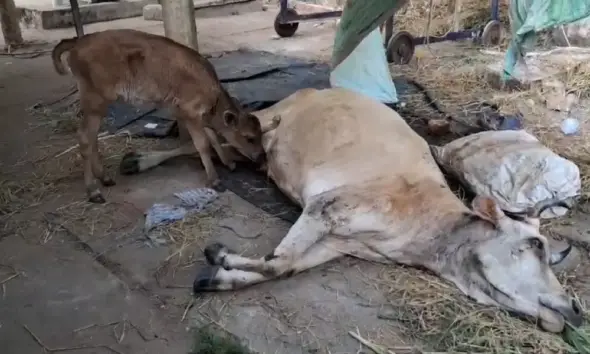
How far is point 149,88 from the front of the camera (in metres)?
4.22

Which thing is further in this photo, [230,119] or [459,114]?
[459,114]

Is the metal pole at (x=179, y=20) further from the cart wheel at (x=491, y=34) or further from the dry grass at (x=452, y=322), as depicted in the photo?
the cart wheel at (x=491, y=34)

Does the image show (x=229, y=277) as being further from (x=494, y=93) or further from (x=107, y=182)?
(x=494, y=93)

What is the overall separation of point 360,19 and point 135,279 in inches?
97.3

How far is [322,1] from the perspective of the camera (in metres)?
10.5

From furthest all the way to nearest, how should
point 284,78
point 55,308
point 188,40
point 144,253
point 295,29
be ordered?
point 295,29 → point 284,78 → point 188,40 → point 144,253 → point 55,308

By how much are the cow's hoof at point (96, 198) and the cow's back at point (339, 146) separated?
105cm

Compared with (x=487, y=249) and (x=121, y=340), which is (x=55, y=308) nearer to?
(x=121, y=340)

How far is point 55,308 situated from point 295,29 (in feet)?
22.6

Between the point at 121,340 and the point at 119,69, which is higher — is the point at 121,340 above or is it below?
below

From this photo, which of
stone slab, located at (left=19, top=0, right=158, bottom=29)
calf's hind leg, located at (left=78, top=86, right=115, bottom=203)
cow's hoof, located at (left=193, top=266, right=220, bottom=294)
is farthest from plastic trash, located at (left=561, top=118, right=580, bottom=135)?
stone slab, located at (left=19, top=0, right=158, bottom=29)

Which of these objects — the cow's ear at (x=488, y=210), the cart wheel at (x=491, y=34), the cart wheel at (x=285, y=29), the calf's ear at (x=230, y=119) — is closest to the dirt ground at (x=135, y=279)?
the calf's ear at (x=230, y=119)

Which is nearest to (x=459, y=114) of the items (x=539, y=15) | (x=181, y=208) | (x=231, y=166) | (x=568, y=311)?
(x=539, y=15)

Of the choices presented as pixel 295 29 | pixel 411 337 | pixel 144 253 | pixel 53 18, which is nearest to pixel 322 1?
pixel 295 29
